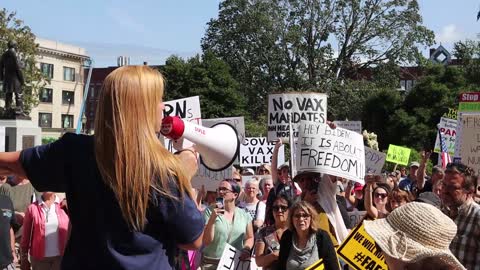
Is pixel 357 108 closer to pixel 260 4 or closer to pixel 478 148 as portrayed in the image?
pixel 260 4

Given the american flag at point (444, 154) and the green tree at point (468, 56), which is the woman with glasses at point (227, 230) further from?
the green tree at point (468, 56)

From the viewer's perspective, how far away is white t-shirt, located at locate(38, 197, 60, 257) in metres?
9.00

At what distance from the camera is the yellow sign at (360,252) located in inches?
253

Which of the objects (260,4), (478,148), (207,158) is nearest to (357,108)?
(260,4)

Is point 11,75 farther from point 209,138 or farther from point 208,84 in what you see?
point 208,84

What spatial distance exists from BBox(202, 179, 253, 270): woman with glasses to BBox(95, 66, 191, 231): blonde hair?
547 cm

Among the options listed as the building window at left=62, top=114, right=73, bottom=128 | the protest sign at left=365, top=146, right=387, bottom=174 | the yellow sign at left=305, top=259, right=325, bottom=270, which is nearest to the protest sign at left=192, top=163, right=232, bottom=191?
the yellow sign at left=305, top=259, right=325, bottom=270

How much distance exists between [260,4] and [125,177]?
5005 centimetres

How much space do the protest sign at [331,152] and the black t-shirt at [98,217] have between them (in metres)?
6.03

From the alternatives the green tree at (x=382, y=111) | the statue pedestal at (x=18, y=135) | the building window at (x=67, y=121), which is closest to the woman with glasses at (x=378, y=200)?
the statue pedestal at (x=18, y=135)

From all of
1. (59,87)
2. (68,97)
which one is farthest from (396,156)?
(68,97)

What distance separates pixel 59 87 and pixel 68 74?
232 centimetres

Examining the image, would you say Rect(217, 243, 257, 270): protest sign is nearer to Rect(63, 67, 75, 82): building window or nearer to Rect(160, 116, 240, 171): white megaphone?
Rect(160, 116, 240, 171): white megaphone

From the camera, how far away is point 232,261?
812 cm
